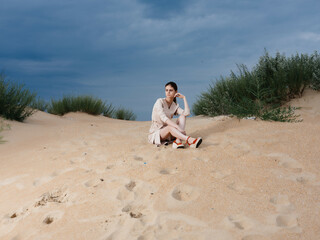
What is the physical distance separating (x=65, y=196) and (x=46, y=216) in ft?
1.23

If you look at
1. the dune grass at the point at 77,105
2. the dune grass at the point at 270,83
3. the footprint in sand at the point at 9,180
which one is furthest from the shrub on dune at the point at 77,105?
the footprint in sand at the point at 9,180

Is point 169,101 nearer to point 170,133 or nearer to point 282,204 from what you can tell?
point 170,133

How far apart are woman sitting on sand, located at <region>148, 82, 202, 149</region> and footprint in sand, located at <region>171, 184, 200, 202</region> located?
4.48 ft

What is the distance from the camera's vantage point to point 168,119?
4457mm

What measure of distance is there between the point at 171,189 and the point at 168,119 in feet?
5.48

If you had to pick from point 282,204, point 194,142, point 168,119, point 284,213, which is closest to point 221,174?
point 282,204

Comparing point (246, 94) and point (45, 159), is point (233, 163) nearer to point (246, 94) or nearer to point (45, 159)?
point (45, 159)

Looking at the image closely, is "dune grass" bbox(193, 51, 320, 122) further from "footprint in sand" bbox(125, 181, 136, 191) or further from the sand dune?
"footprint in sand" bbox(125, 181, 136, 191)

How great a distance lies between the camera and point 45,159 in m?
4.45

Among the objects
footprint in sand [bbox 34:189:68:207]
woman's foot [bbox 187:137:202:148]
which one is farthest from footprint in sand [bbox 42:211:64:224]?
woman's foot [bbox 187:137:202:148]

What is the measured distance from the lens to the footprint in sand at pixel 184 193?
9.29 feet

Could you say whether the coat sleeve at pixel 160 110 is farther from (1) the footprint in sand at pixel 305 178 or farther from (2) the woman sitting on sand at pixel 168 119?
(1) the footprint in sand at pixel 305 178

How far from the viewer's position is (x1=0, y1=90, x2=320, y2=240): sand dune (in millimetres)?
2412

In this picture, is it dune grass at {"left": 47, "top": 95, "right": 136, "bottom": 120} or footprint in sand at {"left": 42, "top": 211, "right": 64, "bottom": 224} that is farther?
dune grass at {"left": 47, "top": 95, "right": 136, "bottom": 120}
